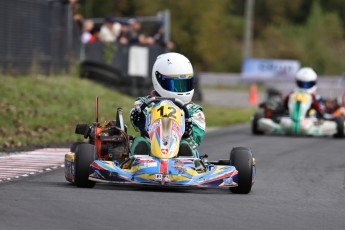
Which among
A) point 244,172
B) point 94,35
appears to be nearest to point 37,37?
point 94,35

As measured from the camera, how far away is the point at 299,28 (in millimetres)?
73750

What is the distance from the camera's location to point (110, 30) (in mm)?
27922

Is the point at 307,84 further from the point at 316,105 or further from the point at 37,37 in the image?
the point at 37,37

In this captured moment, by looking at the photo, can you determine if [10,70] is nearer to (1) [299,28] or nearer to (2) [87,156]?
(2) [87,156]

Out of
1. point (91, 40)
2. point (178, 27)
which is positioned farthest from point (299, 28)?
point (91, 40)

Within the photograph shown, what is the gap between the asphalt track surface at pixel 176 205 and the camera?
27.8 feet

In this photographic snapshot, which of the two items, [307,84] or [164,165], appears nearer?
[164,165]

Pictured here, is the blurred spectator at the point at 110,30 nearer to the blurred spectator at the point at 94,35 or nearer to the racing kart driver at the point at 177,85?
the blurred spectator at the point at 94,35

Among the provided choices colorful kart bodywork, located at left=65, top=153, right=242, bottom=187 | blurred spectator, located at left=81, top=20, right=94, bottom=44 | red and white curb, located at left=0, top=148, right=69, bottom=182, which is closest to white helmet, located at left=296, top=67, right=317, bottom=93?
blurred spectator, located at left=81, top=20, right=94, bottom=44

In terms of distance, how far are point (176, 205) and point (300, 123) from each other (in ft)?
42.9

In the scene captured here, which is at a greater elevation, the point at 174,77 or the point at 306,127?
the point at 174,77

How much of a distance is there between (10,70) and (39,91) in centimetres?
96

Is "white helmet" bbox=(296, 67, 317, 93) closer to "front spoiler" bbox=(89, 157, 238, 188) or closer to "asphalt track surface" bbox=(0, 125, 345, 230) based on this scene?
"asphalt track surface" bbox=(0, 125, 345, 230)

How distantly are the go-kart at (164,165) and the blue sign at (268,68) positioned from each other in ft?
137
